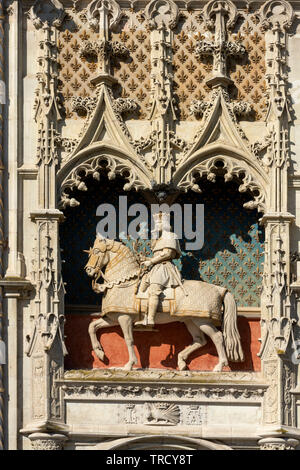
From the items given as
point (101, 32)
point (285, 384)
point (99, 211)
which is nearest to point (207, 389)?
point (285, 384)

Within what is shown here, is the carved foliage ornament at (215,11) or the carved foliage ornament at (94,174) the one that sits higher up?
the carved foliage ornament at (215,11)

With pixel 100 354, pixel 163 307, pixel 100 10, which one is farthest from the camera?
pixel 100 10

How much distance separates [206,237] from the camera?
28.8 metres

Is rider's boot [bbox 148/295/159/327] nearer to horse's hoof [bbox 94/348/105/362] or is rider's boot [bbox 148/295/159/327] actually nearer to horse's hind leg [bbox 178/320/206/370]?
horse's hind leg [bbox 178/320/206/370]

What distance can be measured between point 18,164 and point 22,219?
71 cm

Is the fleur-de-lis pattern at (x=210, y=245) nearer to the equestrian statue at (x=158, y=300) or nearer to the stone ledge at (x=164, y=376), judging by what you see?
the equestrian statue at (x=158, y=300)

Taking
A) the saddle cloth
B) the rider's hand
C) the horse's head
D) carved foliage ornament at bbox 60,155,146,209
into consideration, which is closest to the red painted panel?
the saddle cloth

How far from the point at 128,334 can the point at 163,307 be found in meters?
0.55

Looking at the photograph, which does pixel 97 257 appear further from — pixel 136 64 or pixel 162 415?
pixel 136 64

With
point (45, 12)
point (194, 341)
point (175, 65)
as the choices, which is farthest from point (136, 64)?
point (194, 341)

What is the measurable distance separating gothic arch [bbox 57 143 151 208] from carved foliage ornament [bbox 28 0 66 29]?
1761 millimetres

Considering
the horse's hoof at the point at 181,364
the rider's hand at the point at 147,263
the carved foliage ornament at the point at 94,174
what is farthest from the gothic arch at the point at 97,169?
the horse's hoof at the point at 181,364

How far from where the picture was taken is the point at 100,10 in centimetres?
2891

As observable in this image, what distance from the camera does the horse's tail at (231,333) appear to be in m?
28.1
